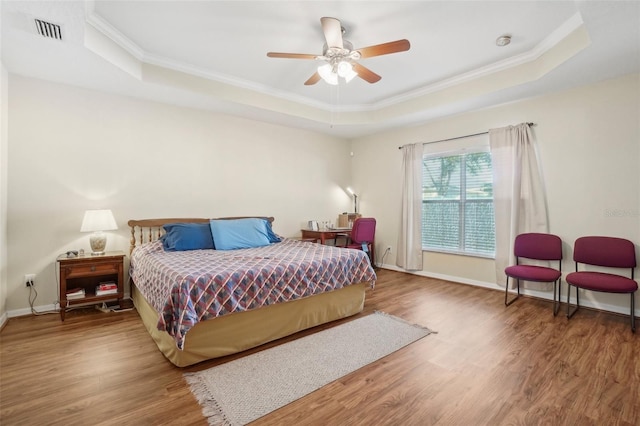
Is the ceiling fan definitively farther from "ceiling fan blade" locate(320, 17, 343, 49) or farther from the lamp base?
the lamp base

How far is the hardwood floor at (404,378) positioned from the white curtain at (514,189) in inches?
45.3

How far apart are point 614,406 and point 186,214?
4400mm

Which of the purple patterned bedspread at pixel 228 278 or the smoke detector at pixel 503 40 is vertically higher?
the smoke detector at pixel 503 40

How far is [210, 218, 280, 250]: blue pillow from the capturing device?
3584 mm

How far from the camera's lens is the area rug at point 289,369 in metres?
1.71

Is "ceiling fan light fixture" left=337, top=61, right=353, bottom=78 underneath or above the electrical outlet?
above

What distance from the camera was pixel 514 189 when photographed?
12.4 feet

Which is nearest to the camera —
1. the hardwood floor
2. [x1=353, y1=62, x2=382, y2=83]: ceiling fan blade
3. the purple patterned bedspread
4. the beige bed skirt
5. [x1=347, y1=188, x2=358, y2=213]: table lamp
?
the hardwood floor

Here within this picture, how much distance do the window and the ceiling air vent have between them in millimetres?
4649

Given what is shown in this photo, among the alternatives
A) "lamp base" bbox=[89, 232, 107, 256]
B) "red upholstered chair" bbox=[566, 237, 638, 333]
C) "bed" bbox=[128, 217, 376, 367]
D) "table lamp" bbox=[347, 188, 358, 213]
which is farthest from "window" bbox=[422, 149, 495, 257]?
"lamp base" bbox=[89, 232, 107, 256]

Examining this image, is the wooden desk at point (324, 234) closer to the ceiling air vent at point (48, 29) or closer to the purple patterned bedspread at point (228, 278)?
the purple patterned bedspread at point (228, 278)

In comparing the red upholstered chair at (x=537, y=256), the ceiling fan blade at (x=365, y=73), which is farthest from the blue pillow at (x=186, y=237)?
the red upholstered chair at (x=537, y=256)

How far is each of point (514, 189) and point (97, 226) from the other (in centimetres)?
494

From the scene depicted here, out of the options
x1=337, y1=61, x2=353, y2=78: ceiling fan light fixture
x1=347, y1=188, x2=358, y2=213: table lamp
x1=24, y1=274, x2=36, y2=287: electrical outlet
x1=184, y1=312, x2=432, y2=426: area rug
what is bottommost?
x1=184, y1=312, x2=432, y2=426: area rug
